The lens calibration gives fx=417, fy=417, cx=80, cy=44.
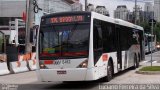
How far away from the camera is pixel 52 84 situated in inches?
704

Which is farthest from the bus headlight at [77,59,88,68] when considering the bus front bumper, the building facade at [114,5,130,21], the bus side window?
the building facade at [114,5,130,21]

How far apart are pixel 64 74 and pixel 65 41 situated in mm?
1226

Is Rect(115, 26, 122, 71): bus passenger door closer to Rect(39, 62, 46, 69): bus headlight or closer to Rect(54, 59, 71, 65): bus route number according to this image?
Rect(54, 59, 71, 65): bus route number

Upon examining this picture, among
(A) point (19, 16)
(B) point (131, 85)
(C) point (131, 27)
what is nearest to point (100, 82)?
(B) point (131, 85)

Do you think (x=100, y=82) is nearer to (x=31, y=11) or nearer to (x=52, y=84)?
(x=52, y=84)

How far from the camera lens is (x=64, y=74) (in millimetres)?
15258

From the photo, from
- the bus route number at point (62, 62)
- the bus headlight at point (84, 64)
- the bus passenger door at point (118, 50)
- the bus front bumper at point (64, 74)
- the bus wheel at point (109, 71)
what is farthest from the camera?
the bus passenger door at point (118, 50)

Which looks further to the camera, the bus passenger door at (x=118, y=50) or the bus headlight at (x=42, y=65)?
the bus passenger door at (x=118, y=50)

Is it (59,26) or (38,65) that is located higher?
(59,26)

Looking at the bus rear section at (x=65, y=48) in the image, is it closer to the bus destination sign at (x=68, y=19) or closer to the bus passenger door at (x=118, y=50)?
the bus destination sign at (x=68, y=19)

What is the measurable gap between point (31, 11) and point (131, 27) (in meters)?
10.7

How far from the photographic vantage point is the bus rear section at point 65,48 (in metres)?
15.2

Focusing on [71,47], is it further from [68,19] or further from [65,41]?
[68,19]

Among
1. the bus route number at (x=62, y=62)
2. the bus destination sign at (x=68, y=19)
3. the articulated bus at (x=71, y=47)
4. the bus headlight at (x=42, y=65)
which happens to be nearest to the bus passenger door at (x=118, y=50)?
the articulated bus at (x=71, y=47)
